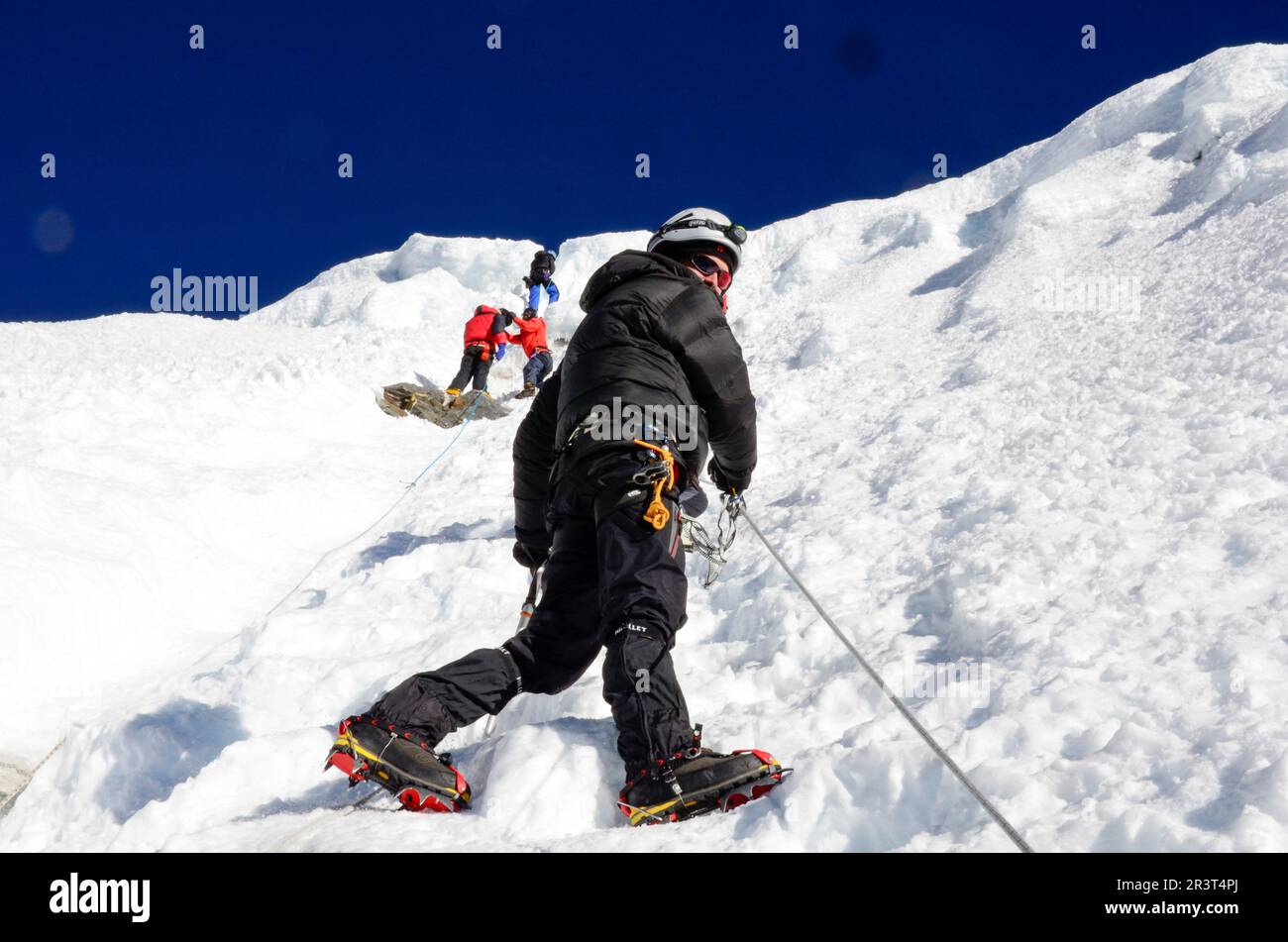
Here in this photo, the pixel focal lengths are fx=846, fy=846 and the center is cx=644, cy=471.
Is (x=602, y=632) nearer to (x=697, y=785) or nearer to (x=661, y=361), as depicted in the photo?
(x=697, y=785)

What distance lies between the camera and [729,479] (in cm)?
320

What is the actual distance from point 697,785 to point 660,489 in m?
0.82

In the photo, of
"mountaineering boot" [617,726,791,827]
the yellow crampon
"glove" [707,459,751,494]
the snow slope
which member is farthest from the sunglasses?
"mountaineering boot" [617,726,791,827]

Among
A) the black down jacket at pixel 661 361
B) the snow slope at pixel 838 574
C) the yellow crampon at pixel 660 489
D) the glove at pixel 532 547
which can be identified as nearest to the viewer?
the snow slope at pixel 838 574

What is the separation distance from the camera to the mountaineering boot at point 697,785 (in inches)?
83.4

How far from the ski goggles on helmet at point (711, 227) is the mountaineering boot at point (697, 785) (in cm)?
197

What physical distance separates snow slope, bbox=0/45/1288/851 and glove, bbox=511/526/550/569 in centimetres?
59

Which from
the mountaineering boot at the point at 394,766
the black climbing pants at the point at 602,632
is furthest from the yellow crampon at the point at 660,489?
the mountaineering boot at the point at 394,766

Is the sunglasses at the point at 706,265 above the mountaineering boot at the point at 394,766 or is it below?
above

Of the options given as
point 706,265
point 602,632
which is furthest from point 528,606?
point 706,265

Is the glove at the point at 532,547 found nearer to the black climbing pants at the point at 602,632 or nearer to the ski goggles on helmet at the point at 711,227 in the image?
the black climbing pants at the point at 602,632

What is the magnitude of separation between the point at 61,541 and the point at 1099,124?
1443 cm
